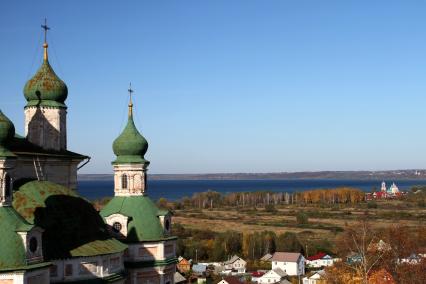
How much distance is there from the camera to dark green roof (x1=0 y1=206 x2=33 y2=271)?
11352 millimetres

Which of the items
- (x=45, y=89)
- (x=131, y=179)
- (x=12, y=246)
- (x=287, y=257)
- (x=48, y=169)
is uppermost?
(x=45, y=89)

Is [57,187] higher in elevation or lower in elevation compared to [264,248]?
higher

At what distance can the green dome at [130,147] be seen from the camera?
59.9 feet

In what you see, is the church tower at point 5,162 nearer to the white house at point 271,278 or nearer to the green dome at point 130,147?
the green dome at point 130,147

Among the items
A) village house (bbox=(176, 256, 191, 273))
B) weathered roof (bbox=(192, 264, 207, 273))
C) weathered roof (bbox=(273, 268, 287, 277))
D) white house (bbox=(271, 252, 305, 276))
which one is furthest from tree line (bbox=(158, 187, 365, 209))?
weathered roof (bbox=(273, 268, 287, 277))

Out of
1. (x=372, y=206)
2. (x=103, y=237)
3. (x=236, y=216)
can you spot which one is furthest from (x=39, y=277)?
(x=372, y=206)

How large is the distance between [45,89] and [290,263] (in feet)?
87.8

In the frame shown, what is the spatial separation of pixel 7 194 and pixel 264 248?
122 feet

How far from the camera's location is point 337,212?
277 ft

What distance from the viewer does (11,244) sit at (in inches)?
450

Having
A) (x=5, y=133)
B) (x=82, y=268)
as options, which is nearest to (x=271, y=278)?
(x=82, y=268)

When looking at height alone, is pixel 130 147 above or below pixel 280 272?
above

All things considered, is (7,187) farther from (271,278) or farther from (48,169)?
(271,278)

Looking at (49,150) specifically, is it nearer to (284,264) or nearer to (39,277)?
(39,277)
